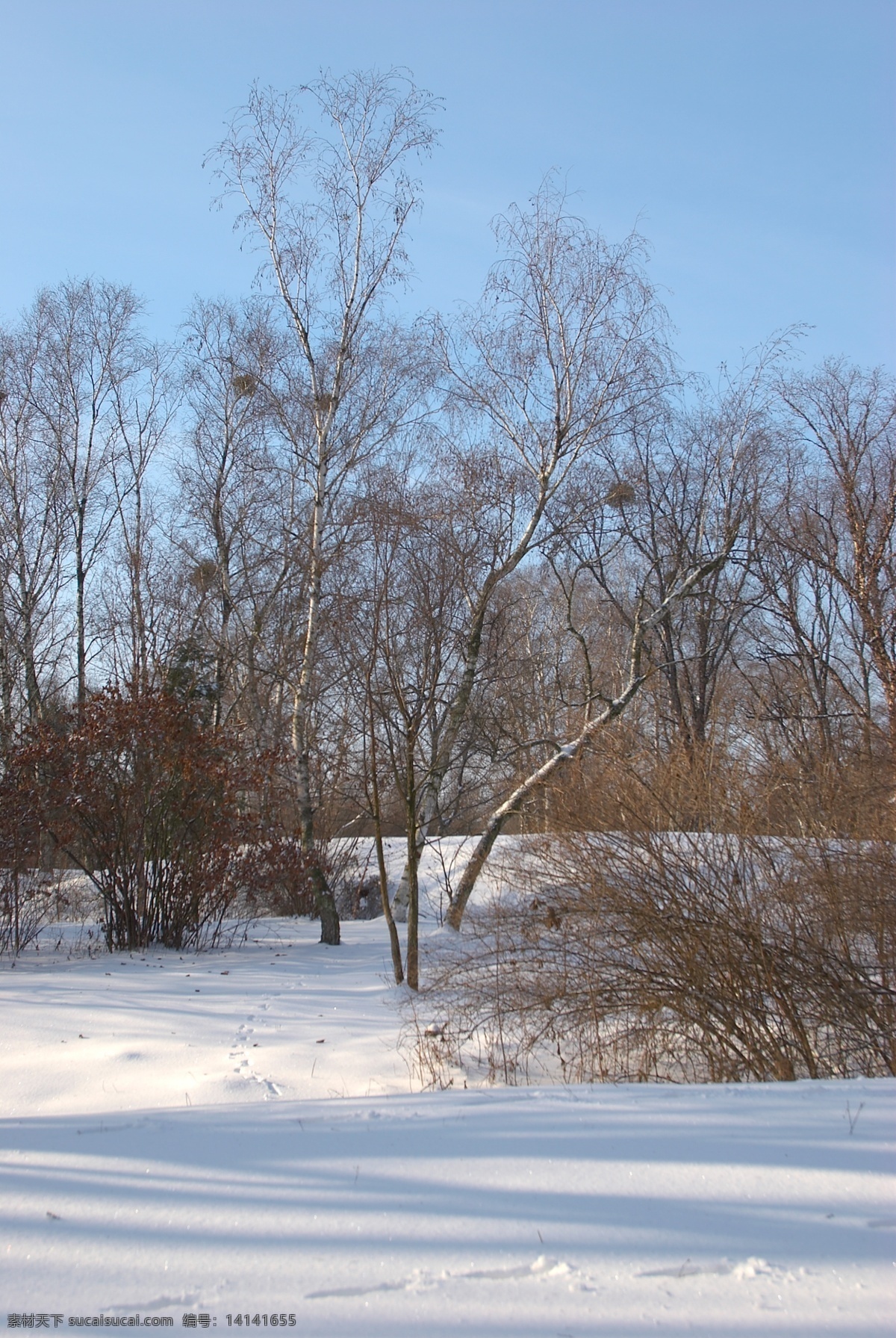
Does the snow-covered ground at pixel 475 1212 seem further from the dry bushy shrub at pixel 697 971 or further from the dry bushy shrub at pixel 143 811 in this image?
the dry bushy shrub at pixel 143 811

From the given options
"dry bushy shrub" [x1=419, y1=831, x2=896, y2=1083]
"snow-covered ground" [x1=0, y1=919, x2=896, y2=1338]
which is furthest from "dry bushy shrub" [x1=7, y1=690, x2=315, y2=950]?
"snow-covered ground" [x1=0, y1=919, x2=896, y2=1338]

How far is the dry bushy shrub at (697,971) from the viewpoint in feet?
20.6

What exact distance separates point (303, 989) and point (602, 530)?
7474 mm

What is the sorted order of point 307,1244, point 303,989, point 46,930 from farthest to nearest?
point 46,930 → point 303,989 → point 307,1244

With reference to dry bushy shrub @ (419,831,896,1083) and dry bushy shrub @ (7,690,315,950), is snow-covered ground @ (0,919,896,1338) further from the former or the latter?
dry bushy shrub @ (7,690,315,950)

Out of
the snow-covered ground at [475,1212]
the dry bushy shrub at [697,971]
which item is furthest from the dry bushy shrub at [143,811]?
the snow-covered ground at [475,1212]

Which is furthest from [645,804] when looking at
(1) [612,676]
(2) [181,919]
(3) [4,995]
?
(1) [612,676]

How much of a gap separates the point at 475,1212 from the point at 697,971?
4006 mm

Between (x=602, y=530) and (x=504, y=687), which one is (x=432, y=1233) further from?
(x=504, y=687)

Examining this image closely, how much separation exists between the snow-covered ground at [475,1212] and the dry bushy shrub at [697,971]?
1.99 m

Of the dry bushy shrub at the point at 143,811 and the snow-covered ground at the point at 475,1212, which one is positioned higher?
the dry bushy shrub at the point at 143,811

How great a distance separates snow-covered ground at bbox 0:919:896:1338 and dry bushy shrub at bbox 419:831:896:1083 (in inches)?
78.5

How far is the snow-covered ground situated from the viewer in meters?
2.24

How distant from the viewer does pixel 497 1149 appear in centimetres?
321
